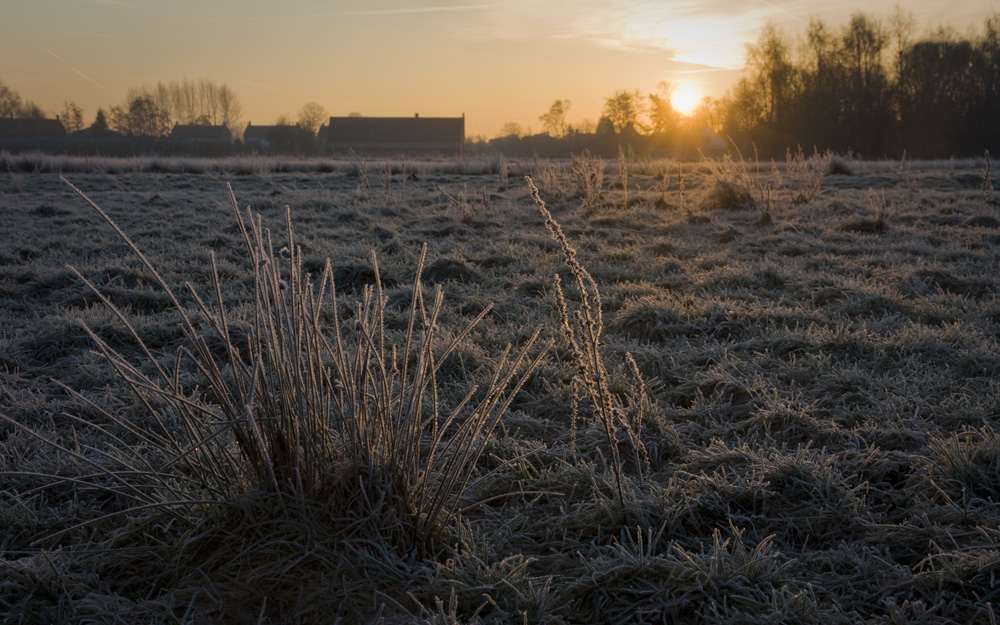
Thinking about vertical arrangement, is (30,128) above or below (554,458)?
above

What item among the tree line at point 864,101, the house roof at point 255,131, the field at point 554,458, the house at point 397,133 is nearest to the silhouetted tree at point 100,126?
the house roof at point 255,131

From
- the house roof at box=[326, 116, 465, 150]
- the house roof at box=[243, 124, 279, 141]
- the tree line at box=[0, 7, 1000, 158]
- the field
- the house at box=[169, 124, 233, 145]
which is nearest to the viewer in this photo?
the field

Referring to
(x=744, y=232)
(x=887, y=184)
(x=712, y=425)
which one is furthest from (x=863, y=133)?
(x=712, y=425)

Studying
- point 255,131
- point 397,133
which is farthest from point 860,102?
point 255,131

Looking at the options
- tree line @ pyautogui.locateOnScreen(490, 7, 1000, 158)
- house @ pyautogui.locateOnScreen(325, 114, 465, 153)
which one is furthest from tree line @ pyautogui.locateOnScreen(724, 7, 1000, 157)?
house @ pyautogui.locateOnScreen(325, 114, 465, 153)

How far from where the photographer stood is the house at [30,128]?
4388cm

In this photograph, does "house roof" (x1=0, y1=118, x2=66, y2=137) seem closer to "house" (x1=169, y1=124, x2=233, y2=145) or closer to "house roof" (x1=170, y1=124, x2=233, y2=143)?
"house" (x1=169, y1=124, x2=233, y2=145)

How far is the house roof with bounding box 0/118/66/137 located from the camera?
144 ft

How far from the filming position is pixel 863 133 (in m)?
35.7

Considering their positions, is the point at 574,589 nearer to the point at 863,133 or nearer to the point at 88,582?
the point at 88,582

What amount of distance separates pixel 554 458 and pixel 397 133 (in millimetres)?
52798

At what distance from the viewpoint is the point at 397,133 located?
A: 5216cm

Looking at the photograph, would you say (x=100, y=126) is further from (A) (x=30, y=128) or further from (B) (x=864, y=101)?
(B) (x=864, y=101)

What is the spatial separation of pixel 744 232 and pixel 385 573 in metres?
7.18
